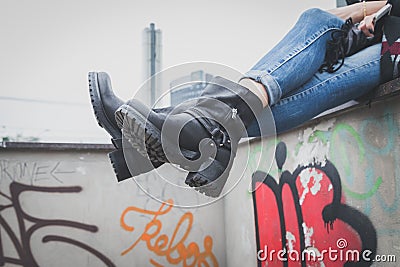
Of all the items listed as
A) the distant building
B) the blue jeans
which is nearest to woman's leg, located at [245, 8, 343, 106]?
the blue jeans

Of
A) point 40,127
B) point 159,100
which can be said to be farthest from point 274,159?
point 40,127

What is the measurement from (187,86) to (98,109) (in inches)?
14.0

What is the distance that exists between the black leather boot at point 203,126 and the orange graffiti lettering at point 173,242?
3.25 m

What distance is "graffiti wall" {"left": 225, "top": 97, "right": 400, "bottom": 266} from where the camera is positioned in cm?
244

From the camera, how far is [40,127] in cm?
654

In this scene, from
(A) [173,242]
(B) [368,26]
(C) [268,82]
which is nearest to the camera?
(C) [268,82]

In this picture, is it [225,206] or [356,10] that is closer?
[356,10]

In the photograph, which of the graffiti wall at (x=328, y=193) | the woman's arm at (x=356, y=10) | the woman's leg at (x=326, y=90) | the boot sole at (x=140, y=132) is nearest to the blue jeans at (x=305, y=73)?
the woman's leg at (x=326, y=90)

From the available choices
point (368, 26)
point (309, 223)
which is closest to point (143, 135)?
point (368, 26)

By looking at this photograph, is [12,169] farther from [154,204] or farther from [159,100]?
[159,100]

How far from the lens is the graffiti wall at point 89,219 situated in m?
4.33

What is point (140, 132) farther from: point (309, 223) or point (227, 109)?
point (309, 223)

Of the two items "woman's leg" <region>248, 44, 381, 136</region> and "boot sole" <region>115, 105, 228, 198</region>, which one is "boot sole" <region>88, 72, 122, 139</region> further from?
"woman's leg" <region>248, 44, 381, 136</region>

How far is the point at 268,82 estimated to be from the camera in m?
1.65
